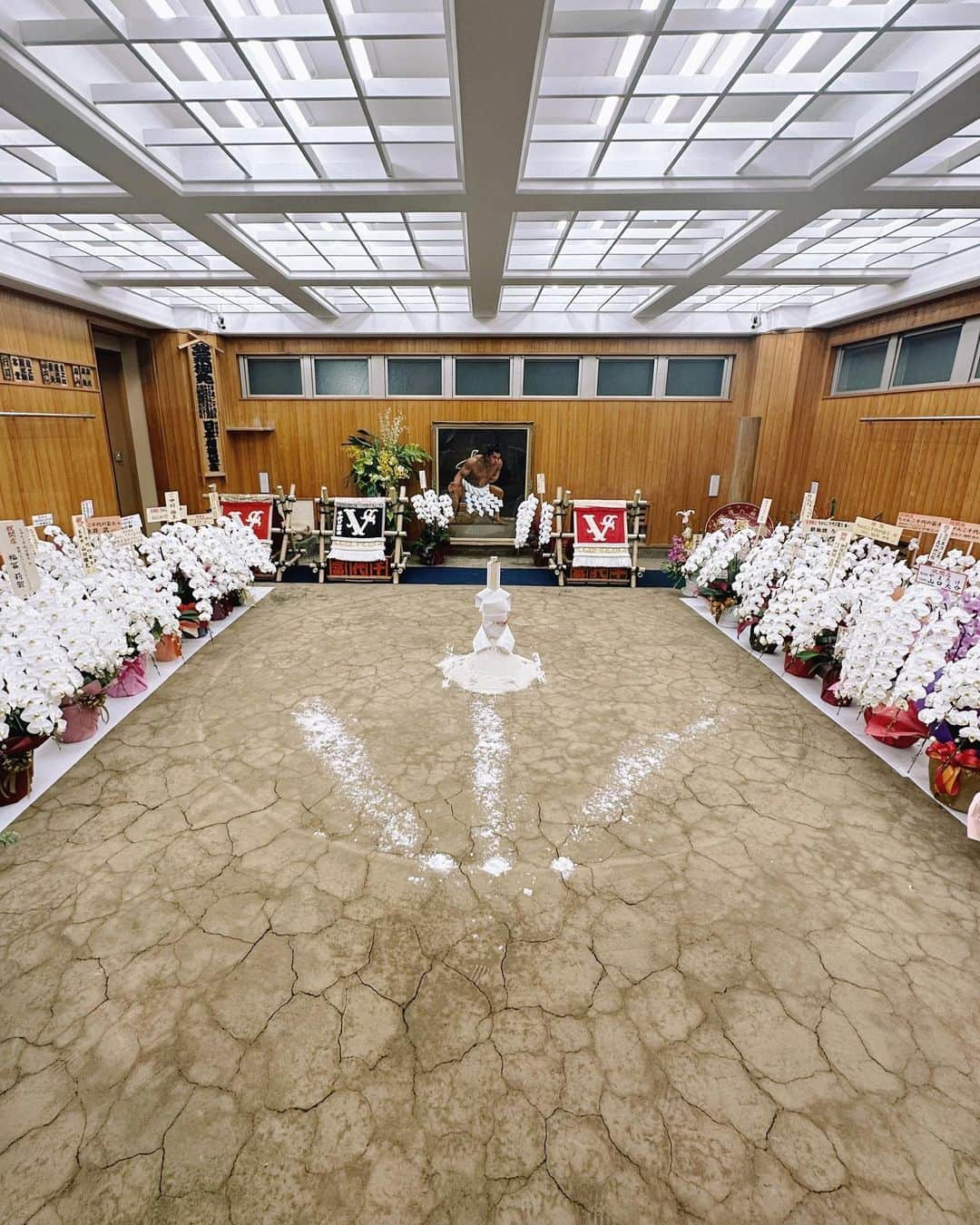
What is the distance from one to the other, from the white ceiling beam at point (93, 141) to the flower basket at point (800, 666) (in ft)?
19.1

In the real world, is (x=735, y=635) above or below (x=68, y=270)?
below

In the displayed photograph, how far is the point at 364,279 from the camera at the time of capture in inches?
260

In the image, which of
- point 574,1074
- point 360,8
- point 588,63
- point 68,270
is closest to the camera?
point 574,1074

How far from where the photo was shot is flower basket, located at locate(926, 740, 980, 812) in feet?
9.63

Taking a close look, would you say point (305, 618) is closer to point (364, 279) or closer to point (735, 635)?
point (364, 279)

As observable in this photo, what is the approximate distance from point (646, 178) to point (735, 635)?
3.92 metres

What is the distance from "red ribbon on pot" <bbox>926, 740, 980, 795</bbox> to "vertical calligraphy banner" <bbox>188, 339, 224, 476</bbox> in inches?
375

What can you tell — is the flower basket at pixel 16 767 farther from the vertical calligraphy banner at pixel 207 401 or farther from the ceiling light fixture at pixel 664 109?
the vertical calligraphy banner at pixel 207 401

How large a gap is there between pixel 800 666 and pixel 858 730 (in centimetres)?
88

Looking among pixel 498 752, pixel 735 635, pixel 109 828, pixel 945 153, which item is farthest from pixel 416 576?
pixel 945 153

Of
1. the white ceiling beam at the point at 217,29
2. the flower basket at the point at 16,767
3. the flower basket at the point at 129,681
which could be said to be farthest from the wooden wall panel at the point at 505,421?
the flower basket at the point at 16,767

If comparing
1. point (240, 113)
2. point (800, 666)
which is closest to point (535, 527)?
point (800, 666)

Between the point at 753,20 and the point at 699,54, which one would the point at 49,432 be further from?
the point at 753,20

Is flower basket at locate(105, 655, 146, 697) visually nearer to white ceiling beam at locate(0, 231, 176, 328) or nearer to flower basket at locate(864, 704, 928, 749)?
white ceiling beam at locate(0, 231, 176, 328)
